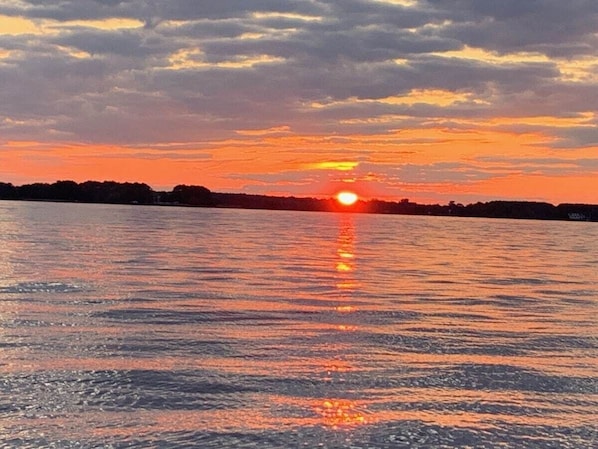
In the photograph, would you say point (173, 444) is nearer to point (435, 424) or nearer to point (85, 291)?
point (435, 424)

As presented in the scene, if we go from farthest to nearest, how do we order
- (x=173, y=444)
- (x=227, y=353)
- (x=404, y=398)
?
(x=227, y=353) → (x=404, y=398) → (x=173, y=444)

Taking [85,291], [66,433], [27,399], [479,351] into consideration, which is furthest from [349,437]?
[85,291]

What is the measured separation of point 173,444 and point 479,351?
8.51m

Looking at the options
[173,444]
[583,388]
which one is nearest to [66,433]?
[173,444]

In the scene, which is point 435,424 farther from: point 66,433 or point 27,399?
point 27,399

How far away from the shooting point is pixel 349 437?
33.6 ft

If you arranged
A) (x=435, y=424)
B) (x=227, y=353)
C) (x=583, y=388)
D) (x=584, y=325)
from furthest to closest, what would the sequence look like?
(x=584, y=325), (x=227, y=353), (x=583, y=388), (x=435, y=424)

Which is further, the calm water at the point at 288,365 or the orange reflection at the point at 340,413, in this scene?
the orange reflection at the point at 340,413

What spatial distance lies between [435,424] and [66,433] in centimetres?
512

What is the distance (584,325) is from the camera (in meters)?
20.8

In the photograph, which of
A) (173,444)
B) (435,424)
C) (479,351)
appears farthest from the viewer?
(479,351)

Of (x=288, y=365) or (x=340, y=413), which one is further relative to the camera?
(x=288, y=365)

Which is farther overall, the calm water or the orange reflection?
the orange reflection

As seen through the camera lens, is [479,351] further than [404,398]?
Yes
